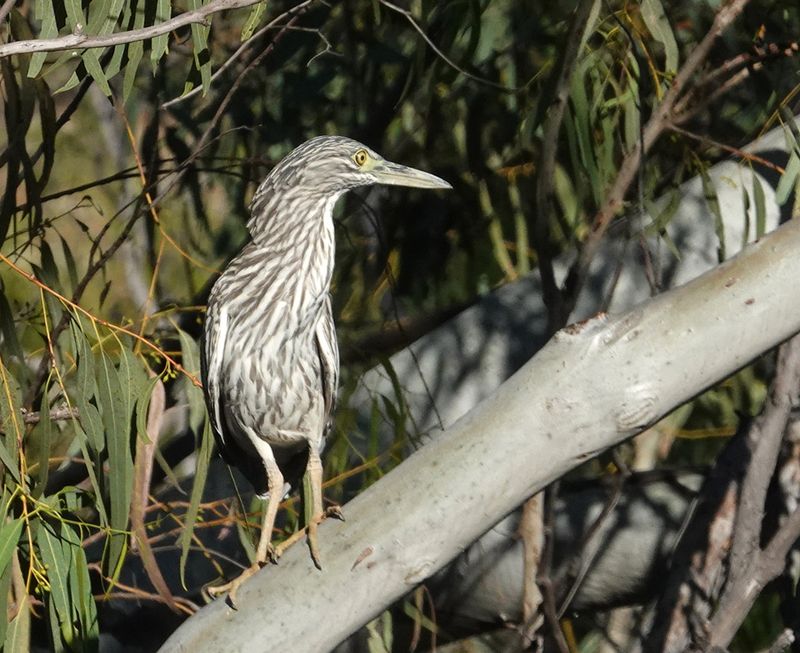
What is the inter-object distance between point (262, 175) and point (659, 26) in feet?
4.22

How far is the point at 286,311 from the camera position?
2.46 meters

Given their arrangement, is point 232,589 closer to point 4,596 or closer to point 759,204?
point 4,596

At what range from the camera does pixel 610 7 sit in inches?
111

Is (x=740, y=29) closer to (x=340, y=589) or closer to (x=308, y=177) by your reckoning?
(x=308, y=177)

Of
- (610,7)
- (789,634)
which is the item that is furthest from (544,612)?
(610,7)

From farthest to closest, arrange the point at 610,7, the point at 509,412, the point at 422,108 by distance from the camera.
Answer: the point at 422,108 < the point at 610,7 < the point at 509,412

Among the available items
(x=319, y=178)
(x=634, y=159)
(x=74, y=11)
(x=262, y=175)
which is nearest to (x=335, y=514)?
(x=319, y=178)

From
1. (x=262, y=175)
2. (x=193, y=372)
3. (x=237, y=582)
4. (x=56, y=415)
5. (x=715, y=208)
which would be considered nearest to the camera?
(x=237, y=582)

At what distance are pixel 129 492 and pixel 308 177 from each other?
66cm

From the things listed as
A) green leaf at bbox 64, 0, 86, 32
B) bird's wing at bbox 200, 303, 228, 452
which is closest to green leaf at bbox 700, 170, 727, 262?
bird's wing at bbox 200, 303, 228, 452

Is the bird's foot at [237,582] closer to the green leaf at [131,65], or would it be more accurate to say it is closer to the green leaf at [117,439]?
the green leaf at [117,439]

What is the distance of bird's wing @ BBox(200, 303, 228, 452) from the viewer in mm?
2482

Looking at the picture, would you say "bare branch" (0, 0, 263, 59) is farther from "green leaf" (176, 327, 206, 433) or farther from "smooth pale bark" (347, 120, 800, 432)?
"smooth pale bark" (347, 120, 800, 432)

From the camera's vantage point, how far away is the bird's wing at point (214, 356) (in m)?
2.48
